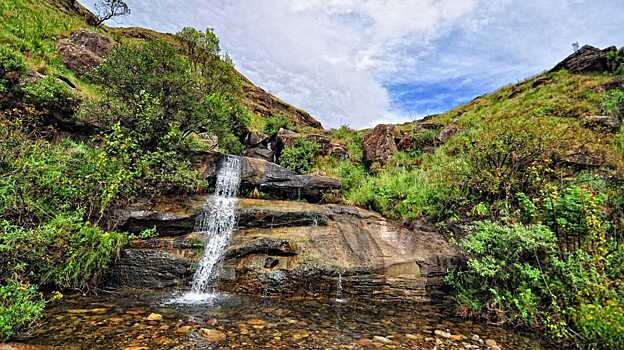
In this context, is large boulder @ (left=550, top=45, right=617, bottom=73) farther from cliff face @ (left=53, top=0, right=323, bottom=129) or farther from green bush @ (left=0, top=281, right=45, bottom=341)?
green bush @ (left=0, top=281, right=45, bottom=341)

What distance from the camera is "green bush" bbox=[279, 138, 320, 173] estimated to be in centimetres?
1350

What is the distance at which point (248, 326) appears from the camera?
4.70 meters

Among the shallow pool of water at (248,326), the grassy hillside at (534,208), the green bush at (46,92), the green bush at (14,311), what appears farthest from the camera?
the green bush at (46,92)

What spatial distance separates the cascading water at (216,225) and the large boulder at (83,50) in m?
7.84

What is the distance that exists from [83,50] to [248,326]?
15707 millimetres

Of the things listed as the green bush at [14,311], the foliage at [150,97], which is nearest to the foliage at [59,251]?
the green bush at [14,311]

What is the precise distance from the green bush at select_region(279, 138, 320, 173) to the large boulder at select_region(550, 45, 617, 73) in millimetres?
15240

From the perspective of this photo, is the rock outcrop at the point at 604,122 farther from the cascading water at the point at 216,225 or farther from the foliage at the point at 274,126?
the foliage at the point at 274,126

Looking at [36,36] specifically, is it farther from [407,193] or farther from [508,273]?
[508,273]

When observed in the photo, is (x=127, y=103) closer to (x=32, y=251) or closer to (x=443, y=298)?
(x=32, y=251)

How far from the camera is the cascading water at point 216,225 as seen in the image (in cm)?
676

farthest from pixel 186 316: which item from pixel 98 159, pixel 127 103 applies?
pixel 127 103

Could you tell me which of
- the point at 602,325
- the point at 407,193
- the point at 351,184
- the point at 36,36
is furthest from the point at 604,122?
the point at 36,36

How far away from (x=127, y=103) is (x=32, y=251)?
561cm
